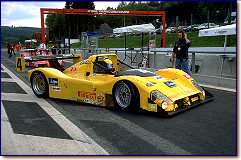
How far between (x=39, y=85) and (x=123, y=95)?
121 inches

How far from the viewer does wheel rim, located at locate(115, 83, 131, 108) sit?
5.28 m

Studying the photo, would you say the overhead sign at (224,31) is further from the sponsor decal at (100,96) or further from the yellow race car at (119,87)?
the sponsor decal at (100,96)

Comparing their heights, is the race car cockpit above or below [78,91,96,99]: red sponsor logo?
above

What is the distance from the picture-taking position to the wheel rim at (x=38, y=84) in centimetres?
718

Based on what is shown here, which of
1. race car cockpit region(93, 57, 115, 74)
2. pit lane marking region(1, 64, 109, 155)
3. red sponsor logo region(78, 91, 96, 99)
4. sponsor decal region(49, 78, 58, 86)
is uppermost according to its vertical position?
race car cockpit region(93, 57, 115, 74)

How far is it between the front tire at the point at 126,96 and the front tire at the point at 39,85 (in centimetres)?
245

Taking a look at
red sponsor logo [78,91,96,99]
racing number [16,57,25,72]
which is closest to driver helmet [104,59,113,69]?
red sponsor logo [78,91,96,99]

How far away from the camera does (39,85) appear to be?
7.29 metres

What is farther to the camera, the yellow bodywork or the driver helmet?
the driver helmet

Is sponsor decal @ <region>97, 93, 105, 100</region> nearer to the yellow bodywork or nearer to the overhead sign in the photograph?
the yellow bodywork

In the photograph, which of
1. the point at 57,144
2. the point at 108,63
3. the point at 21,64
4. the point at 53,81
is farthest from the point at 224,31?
the point at 57,144

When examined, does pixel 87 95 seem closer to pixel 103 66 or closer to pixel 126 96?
pixel 103 66

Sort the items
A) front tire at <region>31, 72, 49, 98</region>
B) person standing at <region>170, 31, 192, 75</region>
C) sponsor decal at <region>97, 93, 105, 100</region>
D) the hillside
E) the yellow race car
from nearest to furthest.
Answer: the yellow race car < sponsor decal at <region>97, 93, 105, 100</region> < front tire at <region>31, 72, 49, 98</region> < person standing at <region>170, 31, 192, 75</region> < the hillside

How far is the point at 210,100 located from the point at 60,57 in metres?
4.82
